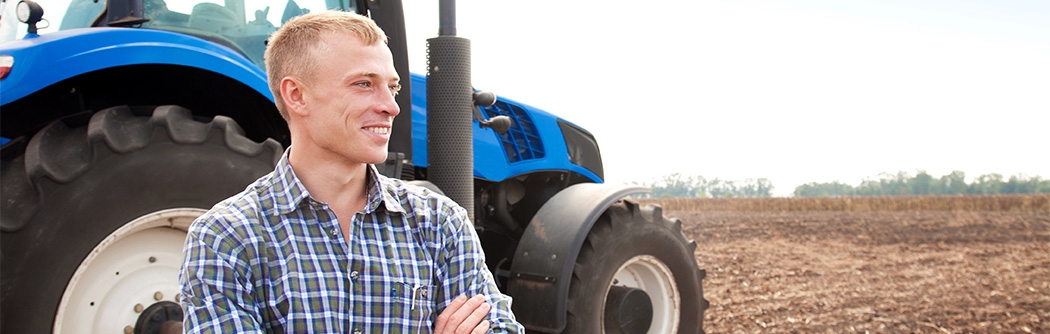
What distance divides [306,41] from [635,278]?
3444mm

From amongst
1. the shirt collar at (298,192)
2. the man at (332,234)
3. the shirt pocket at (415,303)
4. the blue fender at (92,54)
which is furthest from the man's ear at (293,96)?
the blue fender at (92,54)

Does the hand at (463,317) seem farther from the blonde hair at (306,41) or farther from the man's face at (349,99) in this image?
the blonde hair at (306,41)

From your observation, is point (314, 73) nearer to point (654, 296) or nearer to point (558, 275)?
point (558, 275)

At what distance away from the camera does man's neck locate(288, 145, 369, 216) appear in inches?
68.2

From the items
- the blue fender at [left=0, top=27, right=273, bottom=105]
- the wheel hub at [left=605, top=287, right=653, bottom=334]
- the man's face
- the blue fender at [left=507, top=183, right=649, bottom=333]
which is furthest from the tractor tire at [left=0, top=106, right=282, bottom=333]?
the wheel hub at [left=605, top=287, right=653, bottom=334]

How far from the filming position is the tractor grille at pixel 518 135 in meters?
5.14

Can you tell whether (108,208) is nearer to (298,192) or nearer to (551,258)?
(298,192)

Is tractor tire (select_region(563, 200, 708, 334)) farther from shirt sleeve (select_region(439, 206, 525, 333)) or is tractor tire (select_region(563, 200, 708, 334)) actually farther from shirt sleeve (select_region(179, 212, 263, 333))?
shirt sleeve (select_region(179, 212, 263, 333))

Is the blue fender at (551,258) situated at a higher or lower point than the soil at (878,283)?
higher

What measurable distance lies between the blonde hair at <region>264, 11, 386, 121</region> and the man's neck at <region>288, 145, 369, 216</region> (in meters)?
0.12

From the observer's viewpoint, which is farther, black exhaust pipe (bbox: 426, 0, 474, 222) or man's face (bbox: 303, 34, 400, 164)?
black exhaust pipe (bbox: 426, 0, 474, 222)

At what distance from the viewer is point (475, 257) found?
1.85 m

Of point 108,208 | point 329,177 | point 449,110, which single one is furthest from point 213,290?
point 449,110

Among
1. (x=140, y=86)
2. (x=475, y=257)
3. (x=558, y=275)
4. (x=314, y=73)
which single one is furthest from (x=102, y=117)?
(x=558, y=275)
